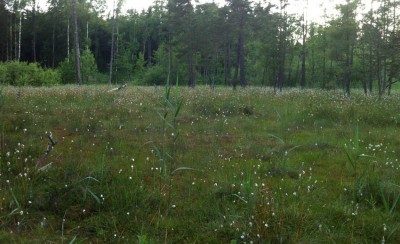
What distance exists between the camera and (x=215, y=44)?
1646 inches

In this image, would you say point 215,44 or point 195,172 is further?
point 215,44

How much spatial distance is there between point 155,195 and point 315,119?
7567mm

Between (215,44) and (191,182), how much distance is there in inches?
1501

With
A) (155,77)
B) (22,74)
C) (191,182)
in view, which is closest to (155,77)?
(155,77)

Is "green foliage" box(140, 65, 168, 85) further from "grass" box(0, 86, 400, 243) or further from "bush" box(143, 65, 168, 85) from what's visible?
"grass" box(0, 86, 400, 243)

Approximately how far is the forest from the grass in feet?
16.4

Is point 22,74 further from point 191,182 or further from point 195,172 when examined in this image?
point 191,182

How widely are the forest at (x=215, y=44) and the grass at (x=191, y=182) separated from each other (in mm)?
5011

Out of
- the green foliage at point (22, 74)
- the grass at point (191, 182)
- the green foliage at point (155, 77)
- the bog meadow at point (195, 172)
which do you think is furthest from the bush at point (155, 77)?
the grass at point (191, 182)

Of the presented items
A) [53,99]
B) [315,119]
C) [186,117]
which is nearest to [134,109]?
[186,117]

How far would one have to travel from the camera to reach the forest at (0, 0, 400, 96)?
2958 cm

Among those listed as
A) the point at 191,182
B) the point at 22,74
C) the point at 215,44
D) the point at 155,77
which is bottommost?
the point at 191,182

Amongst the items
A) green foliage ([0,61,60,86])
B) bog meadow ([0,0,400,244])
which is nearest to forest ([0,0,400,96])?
green foliage ([0,61,60,86])

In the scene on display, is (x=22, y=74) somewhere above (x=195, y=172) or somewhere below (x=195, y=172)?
above
